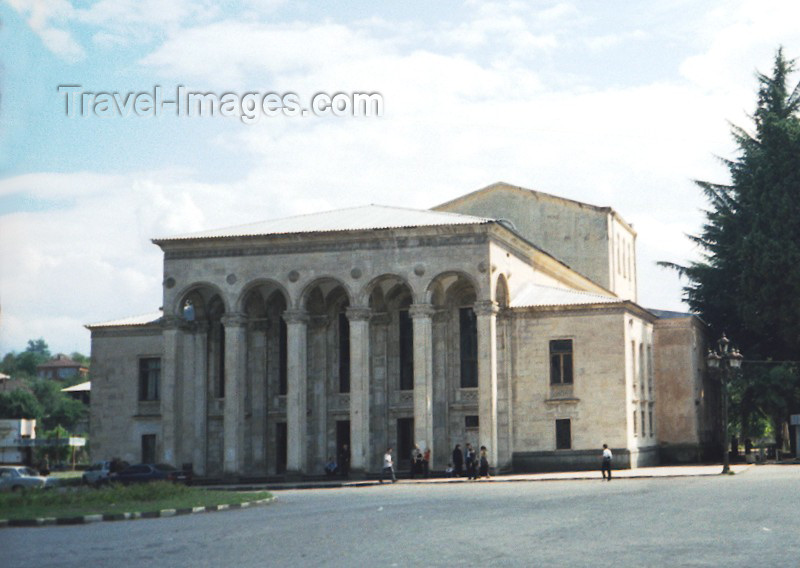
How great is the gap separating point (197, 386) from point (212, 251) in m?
5.66

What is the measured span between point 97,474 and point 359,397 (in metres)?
10.2

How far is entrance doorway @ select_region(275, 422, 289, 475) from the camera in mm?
47781

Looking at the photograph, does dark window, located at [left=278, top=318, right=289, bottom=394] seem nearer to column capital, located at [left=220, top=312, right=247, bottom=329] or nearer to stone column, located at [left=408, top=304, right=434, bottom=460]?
column capital, located at [left=220, top=312, right=247, bottom=329]

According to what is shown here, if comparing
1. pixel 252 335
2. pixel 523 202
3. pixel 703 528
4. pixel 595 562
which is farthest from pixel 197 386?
pixel 595 562

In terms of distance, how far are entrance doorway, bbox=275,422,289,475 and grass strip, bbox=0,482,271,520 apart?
17264mm

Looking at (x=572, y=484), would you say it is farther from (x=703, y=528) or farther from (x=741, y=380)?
(x=741, y=380)

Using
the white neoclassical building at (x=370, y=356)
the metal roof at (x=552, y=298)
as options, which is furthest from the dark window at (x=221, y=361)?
the metal roof at (x=552, y=298)

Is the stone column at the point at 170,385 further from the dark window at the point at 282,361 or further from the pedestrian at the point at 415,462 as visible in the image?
the pedestrian at the point at 415,462

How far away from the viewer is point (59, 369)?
545 ft

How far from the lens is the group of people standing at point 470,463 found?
134ft

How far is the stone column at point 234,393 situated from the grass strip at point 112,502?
47.9ft

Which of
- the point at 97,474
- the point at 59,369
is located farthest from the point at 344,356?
the point at 59,369

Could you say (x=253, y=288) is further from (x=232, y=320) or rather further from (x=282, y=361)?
(x=282, y=361)

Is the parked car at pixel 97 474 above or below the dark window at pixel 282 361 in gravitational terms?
below
